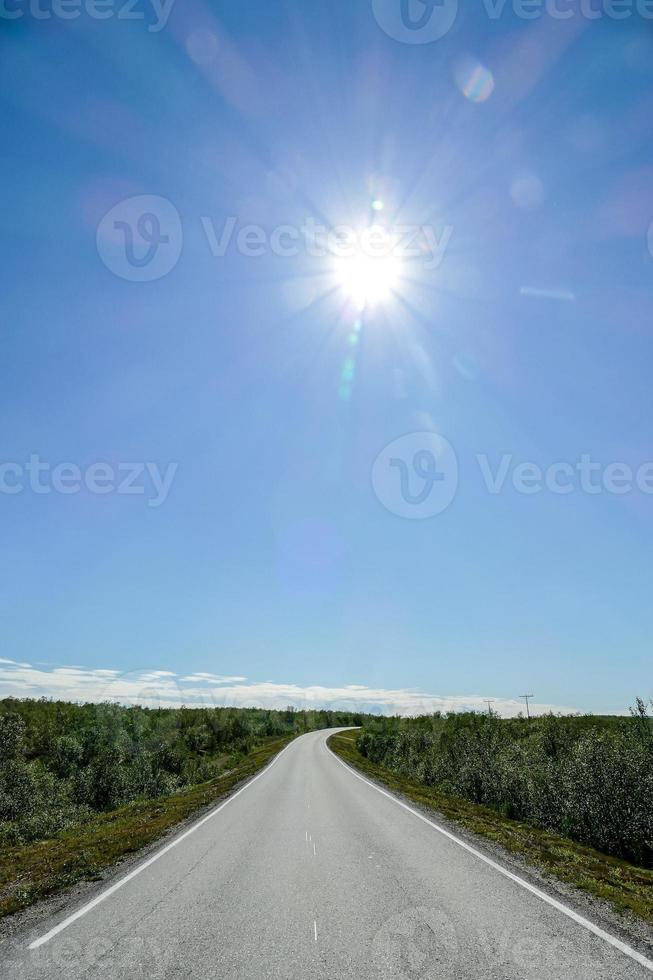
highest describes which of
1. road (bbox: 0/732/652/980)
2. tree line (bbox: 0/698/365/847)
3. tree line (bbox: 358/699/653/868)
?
road (bbox: 0/732/652/980)

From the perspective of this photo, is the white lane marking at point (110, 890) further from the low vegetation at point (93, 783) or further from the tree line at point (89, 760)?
the tree line at point (89, 760)

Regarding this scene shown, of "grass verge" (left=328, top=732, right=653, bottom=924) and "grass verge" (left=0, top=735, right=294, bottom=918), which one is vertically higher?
"grass verge" (left=328, top=732, right=653, bottom=924)

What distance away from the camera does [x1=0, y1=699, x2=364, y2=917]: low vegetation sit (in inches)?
447

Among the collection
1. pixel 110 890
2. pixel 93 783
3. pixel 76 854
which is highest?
pixel 110 890

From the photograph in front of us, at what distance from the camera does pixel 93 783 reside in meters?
52.9

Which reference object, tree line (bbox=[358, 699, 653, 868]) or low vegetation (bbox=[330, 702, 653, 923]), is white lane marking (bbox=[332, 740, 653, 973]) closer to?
low vegetation (bbox=[330, 702, 653, 923])

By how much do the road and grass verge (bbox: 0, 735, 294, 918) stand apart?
1.10 metres

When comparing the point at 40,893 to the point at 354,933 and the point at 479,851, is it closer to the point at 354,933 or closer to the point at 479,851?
the point at 354,933

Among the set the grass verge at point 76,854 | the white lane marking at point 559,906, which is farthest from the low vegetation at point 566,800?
the grass verge at point 76,854

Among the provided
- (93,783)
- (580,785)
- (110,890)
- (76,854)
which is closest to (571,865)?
(110,890)

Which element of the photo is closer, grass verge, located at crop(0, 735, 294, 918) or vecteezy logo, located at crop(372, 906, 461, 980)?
vecteezy logo, located at crop(372, 906, 461, 980)

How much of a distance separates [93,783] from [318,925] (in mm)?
57616

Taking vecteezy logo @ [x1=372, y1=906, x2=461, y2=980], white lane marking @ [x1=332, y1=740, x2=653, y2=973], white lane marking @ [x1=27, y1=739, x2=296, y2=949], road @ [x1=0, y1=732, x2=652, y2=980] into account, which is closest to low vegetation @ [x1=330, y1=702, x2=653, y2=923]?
white lane marking @ [x1=332, y1=740, x2=653, y2=973]

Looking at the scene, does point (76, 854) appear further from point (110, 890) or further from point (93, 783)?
point (93, 783)
